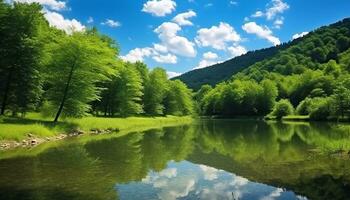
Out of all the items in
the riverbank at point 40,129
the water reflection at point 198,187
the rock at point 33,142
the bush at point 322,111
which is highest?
the bush at point 322,111

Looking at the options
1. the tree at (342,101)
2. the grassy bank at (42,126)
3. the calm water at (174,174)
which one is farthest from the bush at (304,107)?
the calm water at (174,174)

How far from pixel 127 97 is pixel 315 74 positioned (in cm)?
8485

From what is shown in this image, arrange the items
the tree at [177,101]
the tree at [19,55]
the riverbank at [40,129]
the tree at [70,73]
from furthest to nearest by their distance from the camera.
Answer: the tree at [177,101]
the tree at [70,73]
the tree at [19,55]
the riverbank at [40,129]

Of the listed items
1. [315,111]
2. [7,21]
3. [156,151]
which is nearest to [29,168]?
[156,151]

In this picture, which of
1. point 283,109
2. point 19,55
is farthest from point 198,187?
point 283,109

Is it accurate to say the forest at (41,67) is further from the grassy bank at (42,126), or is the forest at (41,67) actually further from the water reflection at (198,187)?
the water reflection at (198,187)

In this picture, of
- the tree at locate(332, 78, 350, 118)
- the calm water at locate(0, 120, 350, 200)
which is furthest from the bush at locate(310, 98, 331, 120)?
the calm water at locate(0, 120, 350, 200)

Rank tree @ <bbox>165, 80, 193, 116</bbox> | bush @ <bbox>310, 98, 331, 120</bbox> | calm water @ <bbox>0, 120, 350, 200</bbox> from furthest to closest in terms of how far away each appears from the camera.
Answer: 1. tree @ <bbox>165, 80, 193, 116</bbox>
2. bush @ <bbox>310, 98, 331, 120</bbox>
3. calm water @ <bbox>0, 120, 350, 200</bbox>

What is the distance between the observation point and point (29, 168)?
2191 cm

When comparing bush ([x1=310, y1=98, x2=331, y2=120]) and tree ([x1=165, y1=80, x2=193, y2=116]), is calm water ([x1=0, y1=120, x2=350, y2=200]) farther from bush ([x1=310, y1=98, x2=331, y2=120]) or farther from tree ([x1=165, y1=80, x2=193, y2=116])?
tree ([x1=165, y1=80, x2=193, y2=116])

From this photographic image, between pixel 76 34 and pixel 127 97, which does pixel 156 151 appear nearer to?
pixel 76 34

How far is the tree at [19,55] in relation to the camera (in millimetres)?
42769

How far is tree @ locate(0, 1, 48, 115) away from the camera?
140ft

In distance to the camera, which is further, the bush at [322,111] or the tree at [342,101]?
the bush at [322,111]
